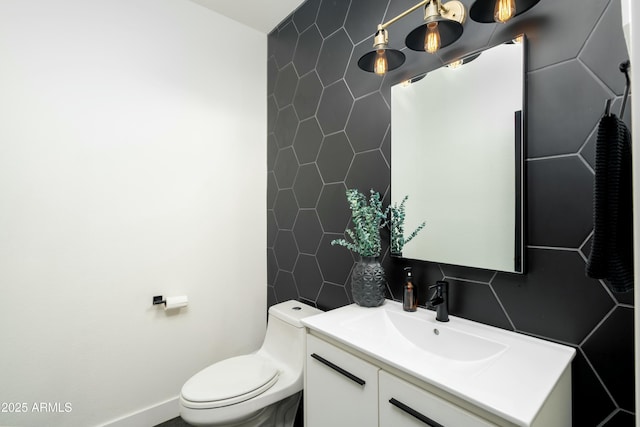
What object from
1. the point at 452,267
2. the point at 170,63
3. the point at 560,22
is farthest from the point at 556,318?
the point at 170,63

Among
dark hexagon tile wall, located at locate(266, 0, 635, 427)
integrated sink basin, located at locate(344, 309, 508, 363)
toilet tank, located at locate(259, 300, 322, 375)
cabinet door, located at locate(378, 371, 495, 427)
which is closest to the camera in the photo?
cabinet door, located at locate(378, 371, 495, 427)

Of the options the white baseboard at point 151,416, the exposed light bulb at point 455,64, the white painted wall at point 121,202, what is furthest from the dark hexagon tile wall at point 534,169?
the white baseboard at point 151,416

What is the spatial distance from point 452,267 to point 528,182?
435mm

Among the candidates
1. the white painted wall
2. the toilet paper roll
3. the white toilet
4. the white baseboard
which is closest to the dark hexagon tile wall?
the white toilet

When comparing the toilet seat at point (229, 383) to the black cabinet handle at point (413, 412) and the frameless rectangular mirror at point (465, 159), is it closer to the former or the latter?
the black cabinet handle at point (413, 412)

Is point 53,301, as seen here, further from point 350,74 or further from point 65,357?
point 350,74

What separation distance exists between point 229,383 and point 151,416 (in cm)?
78

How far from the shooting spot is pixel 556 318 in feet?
3.37

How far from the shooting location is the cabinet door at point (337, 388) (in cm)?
102

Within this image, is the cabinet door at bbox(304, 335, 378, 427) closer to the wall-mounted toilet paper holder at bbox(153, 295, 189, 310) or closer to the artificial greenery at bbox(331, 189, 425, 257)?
the artificial greenery at bbox(331, 189, 425, 257)

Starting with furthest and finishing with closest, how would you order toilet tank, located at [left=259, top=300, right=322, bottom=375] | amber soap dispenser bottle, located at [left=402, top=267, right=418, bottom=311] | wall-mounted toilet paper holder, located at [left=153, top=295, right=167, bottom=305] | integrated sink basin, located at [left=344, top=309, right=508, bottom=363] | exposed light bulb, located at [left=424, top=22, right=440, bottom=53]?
wall-mounted toilet paper holder, located at [left=153, top=295, right=167, bottom=305], toilet tank, located at [left=259, top=300, right=322, bottom=375], amber soap dispenser bottle, located at [left=402, top=267, right=418, bottom=311], exposed light bulb, located at [left=424, top=22, right=440, bottom=53], integrated sink basin, located at [left=344, top=309, right=508, bottom=363]

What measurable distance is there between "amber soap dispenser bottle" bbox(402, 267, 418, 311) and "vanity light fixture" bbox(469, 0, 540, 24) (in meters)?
1.00

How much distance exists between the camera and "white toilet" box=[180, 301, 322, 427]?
4.50ft

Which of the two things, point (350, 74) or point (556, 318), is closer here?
point (556, 318)
